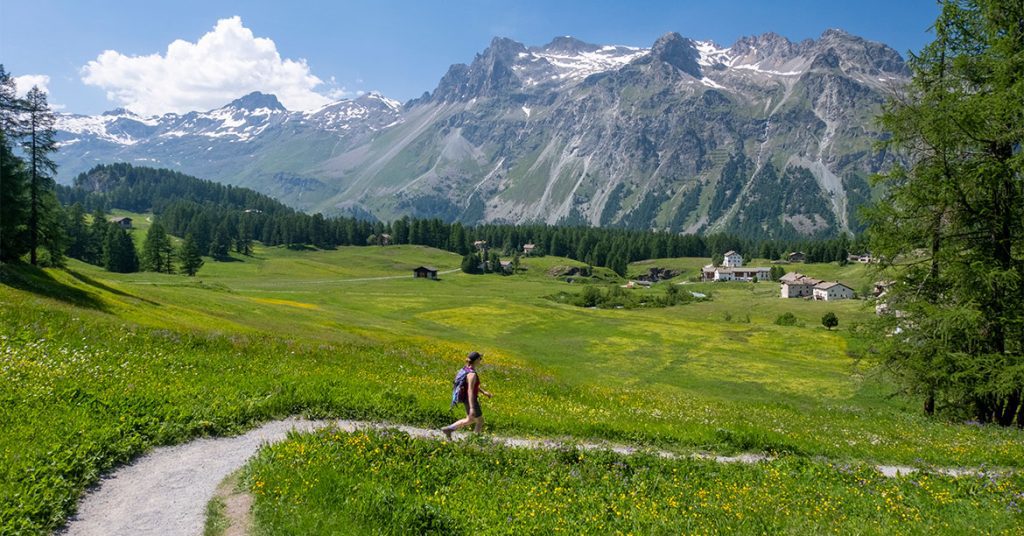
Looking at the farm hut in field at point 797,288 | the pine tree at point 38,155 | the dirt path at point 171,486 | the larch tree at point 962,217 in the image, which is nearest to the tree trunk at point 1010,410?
the larch tree at point 962,217

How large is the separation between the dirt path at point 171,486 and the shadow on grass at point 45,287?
2951 centimetres

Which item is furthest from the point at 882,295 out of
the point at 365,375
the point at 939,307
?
the point at 365,375

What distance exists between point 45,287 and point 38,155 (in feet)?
84.7

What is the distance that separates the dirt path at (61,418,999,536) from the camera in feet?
32.8

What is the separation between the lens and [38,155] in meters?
56.9

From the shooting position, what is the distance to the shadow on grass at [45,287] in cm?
3788

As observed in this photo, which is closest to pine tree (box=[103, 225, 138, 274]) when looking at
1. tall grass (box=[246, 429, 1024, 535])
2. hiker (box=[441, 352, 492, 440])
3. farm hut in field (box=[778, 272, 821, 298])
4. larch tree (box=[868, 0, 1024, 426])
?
hiker (box=[441, 352, 492, 440])

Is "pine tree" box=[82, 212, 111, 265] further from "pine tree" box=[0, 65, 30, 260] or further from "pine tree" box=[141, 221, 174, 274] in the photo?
"pine tree" box=[0, 65, 30, 260]

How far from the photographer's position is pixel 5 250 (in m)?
49.2

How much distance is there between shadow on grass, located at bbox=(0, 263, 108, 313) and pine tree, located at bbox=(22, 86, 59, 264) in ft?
54.8

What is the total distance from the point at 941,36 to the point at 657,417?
21.4m

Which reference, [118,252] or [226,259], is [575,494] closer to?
[118,252]

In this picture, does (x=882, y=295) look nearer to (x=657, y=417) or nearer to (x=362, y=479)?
(x=657, y=417)

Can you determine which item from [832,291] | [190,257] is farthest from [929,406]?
[832,291]
